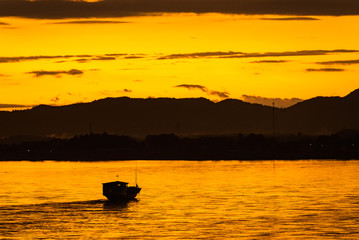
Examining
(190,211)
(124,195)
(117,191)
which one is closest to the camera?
(190,211)

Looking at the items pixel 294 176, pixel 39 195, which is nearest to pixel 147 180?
pixel 294 176

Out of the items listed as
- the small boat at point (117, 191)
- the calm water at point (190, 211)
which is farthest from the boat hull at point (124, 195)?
the calm water at point (190, 211)

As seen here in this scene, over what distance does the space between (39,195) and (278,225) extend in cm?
5753

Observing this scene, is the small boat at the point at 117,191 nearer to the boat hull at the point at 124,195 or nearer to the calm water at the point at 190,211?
the boat hull at the point at 124,195

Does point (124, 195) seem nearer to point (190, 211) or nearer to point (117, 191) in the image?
point (117, 191)

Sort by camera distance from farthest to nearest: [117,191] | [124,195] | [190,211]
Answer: [124,195] < [117,191] < [190,211]

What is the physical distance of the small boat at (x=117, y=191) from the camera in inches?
5197

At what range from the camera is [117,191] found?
133125mm

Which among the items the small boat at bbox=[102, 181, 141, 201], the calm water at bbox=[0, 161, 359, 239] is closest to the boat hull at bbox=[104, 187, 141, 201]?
the small boat at bbox=[102, 181, 141, 201]

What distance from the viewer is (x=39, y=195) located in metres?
144

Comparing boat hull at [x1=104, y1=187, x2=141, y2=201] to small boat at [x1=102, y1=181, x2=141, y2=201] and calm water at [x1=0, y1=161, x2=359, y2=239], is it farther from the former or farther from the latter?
calm water at [x1=0, y1=161, x2=359, y2=239]

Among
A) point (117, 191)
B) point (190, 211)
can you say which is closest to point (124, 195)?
point (117, 191)

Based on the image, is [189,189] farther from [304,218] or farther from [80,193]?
[304,218]

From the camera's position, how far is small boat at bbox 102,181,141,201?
132000mm
